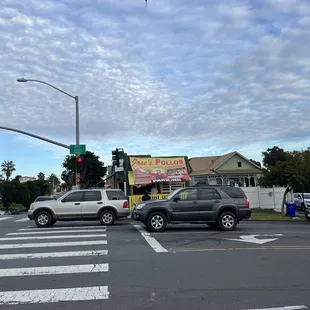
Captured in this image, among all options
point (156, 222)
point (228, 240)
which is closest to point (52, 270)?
point (228, 240)

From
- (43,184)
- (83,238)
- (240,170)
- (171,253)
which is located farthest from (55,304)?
(43,184)

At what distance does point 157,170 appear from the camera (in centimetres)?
2847

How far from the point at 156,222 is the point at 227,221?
278cm

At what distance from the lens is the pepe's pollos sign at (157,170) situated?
92.3 ft

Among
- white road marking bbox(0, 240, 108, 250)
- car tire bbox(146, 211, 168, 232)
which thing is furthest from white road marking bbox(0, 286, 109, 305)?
car tire bbox(146, 211, 168, 232)

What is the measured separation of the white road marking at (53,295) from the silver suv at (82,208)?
34.2ft

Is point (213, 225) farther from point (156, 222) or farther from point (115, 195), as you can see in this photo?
point (115, 195)

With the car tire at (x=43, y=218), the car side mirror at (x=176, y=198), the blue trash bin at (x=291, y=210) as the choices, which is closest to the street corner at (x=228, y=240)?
the car side mirror at (x=176, y=198)

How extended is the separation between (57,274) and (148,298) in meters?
2.43

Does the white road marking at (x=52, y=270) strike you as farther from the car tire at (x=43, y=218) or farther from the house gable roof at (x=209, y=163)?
the house gable roof at (x=209, y=163)

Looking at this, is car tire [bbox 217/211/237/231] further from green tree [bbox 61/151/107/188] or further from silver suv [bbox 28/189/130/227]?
green tree [bbox 61/151/107/188]

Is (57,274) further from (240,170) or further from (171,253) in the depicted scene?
(240,170)

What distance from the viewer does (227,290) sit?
20.3ft

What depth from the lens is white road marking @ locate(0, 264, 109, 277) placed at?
7.48m
